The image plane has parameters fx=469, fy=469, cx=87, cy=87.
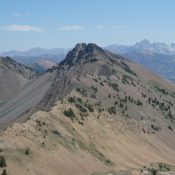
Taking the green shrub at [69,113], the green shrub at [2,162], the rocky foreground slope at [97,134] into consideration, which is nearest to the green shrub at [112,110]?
the rocky foreground slope at [97,134]

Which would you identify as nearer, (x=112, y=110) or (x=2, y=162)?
(x=2, y=162)

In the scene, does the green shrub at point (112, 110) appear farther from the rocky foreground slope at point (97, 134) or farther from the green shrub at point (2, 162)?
the green shrub at point (2, 162)

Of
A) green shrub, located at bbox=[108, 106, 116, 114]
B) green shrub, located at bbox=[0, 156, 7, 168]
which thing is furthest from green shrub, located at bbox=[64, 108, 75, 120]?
green shrub, located at bbox=[0, 156, 7, 168]

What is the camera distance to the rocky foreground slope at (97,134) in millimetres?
74406

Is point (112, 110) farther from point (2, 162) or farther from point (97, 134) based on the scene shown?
point (2, 162)

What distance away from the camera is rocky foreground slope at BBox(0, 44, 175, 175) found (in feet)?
244

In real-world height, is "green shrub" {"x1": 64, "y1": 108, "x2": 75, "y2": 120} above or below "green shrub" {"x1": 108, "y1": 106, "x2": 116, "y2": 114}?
above

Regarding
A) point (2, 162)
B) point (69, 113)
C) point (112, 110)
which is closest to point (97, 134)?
point (69, 113)

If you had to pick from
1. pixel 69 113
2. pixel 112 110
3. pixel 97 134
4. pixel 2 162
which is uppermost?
pixel 2 162

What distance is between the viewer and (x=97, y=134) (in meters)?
107

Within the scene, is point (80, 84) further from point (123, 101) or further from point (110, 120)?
point (110, 120)

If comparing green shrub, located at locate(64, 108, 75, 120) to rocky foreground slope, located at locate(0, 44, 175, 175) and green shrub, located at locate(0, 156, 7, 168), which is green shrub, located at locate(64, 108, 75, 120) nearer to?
rocky foreground slope, located at locate(0, 44, 175, 175)

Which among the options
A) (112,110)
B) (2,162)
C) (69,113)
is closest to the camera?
(2,162)

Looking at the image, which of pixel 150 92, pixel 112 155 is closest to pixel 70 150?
pixel 112 155
